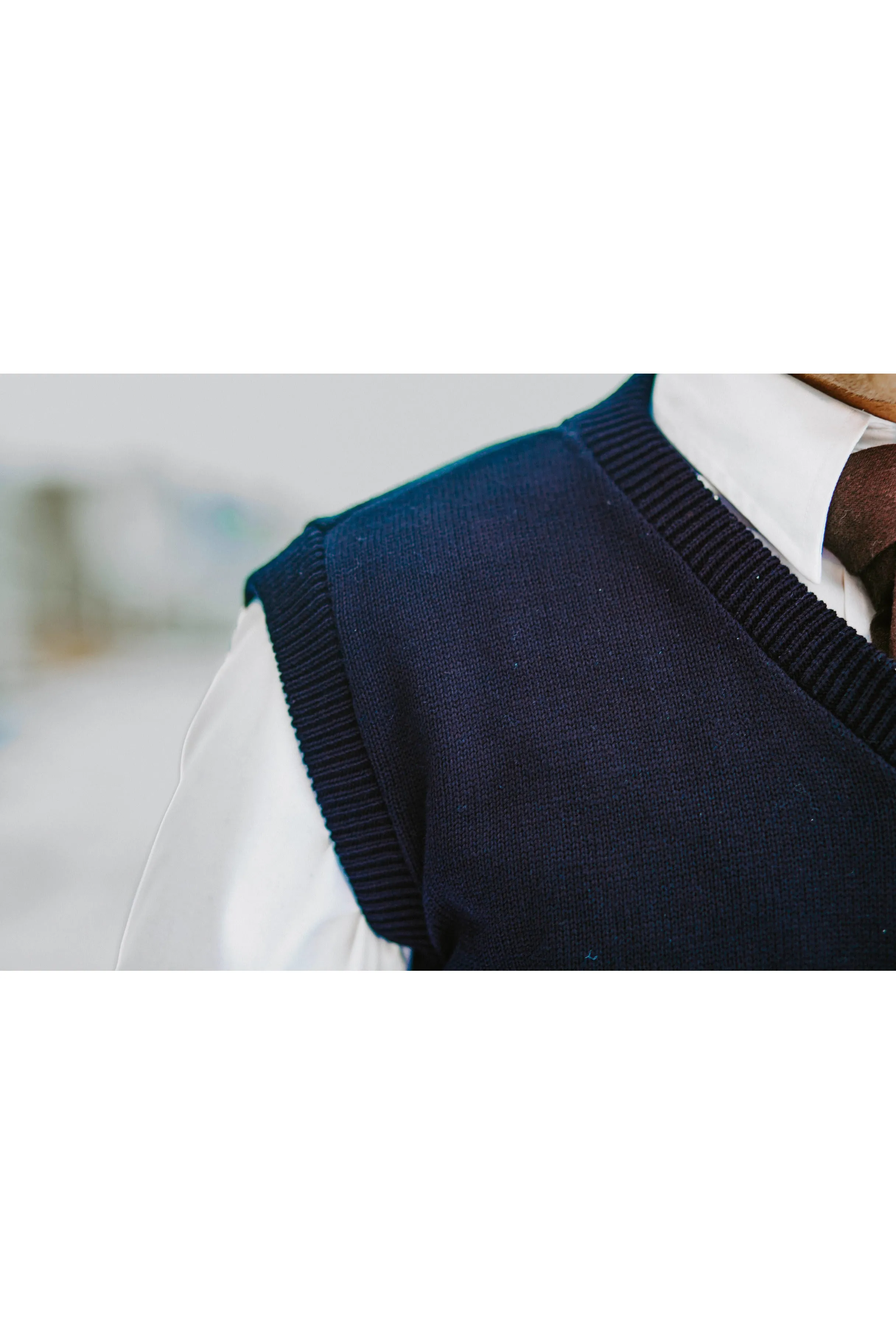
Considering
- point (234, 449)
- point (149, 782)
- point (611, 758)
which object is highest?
point (234, 449)

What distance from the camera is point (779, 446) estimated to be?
42 cm

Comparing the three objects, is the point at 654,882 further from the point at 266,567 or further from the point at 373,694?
the point at 266,567

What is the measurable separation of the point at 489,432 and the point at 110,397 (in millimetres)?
275

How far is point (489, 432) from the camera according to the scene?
65 cm

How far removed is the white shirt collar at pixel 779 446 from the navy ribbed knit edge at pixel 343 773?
208 millimetres

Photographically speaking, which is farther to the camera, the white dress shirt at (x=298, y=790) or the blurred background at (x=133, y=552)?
the blurred background at (x=133, y=552)

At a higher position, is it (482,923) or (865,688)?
(865,688)

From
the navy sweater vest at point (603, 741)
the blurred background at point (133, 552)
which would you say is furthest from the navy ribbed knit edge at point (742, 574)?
the blurred background at point (133, 552)

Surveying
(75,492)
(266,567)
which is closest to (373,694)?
(266,567)

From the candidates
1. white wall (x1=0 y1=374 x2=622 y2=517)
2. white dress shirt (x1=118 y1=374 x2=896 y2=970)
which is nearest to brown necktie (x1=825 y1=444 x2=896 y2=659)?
white dress shirt (x1=118 y1=374 x2=896 y2=970)

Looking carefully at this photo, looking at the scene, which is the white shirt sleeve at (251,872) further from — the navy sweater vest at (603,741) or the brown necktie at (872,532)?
the brown necktie at (872,532)

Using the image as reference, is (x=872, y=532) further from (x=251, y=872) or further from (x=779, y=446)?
(x=251, y=872)

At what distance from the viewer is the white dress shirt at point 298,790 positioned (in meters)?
0.41

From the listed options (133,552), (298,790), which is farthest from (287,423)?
(298,790)
